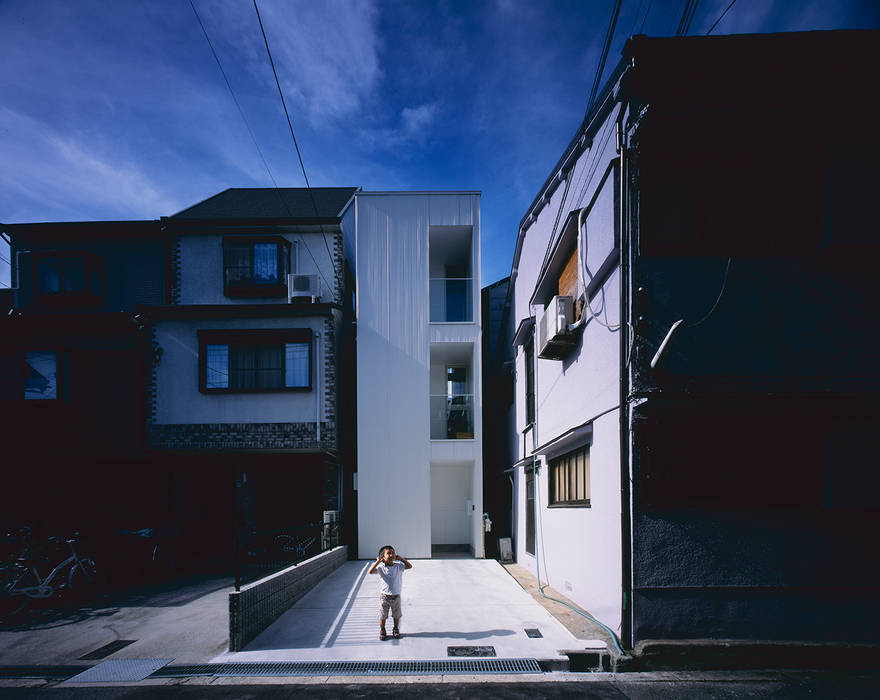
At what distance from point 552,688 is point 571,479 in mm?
3535

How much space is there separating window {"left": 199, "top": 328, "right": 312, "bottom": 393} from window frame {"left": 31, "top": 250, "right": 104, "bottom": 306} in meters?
3.71

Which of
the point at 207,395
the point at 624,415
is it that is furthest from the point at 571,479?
the point at 207,395

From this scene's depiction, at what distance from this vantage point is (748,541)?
5148mm

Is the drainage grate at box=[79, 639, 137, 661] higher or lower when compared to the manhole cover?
lower

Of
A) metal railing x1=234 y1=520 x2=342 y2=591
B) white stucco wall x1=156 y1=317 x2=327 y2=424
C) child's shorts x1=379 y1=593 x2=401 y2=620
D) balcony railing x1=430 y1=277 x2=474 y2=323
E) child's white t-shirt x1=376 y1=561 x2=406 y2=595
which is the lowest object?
metal railing x1=234 y1=520 x2=342 y2=591

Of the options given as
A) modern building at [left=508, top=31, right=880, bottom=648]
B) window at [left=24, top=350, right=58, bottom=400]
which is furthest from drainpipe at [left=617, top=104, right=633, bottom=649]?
window at [left=24, top=350, right=58, bottom=400]

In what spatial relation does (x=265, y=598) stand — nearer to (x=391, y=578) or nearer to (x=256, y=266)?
(x=391, y=578)

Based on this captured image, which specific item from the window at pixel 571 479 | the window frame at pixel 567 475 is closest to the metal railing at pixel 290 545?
the window frame at pixel 567 475

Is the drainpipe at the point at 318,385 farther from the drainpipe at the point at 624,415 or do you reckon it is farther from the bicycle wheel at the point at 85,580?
the drainpipe at the point at 624,415

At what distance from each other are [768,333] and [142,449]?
13.4 metres

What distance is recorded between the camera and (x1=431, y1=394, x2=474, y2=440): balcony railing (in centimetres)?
1279

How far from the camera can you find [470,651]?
5402 mm

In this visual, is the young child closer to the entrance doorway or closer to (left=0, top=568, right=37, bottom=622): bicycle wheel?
(left=0, top=568, right=37, bottom=622): bicycle wheel

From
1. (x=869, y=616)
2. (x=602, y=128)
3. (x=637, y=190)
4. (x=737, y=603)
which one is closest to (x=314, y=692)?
(x=737, y=603)
